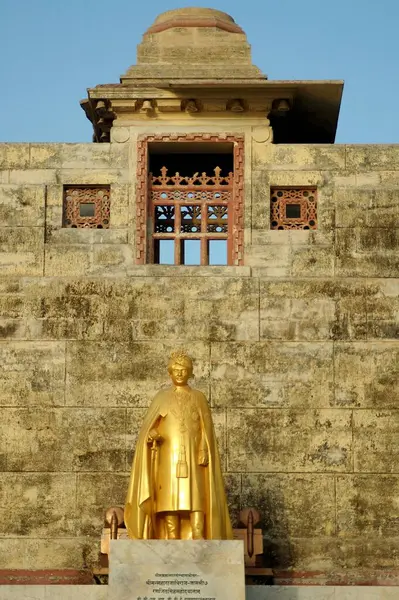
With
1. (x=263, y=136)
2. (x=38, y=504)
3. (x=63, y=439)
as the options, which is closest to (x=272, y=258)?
(x=263, y=136)

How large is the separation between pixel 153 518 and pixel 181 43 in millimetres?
6949

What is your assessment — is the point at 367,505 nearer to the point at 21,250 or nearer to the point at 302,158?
the point at 302,158

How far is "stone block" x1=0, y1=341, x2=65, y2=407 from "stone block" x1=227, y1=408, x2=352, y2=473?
2186 millimetres

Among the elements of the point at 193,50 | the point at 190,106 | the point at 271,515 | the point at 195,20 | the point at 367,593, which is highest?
the point at 195,20

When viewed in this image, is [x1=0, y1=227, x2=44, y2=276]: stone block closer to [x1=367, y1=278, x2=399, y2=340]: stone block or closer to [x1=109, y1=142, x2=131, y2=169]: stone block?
[x1=109, y1=142, x2=131, y2=169]: stone block

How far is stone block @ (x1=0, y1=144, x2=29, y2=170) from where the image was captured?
2380cm

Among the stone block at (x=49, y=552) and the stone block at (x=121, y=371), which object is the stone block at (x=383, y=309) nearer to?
the stone block at (x=121, y=371)

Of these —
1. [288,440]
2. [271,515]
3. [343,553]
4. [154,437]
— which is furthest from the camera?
[288,440]

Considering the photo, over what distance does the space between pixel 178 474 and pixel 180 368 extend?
124 cm

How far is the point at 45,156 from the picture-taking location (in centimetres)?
2383

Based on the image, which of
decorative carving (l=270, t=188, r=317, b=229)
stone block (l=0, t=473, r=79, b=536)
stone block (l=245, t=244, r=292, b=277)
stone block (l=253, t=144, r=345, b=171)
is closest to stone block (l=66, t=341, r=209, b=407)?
stone block (l=0, t=473, r=79, b=536)

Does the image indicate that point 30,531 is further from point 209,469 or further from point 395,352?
point 395,352

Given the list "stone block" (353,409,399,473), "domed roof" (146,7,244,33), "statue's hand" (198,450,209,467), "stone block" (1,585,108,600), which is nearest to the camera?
"stone block" (1,585,108,600)

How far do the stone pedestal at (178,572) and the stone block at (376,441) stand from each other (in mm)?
3095
